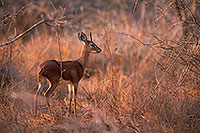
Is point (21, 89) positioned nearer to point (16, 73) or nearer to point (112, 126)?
point (16, 73)

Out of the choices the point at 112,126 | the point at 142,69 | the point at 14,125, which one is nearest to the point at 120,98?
the point at 112,126

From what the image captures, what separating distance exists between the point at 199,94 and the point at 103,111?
1.38 m

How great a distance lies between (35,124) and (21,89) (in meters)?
1.06

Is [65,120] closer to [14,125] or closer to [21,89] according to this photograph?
[14,125]

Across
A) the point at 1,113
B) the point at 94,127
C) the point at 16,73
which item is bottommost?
the point at 94,127

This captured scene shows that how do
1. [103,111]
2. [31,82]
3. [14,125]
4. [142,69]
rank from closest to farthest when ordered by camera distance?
[14,125], [103,111], [31,82], [142,69]

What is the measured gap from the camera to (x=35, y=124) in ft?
11.1

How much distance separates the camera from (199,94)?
3803 millimetres

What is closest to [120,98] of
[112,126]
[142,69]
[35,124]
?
[112,126]

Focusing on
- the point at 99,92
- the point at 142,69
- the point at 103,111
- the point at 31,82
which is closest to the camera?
the point at 103,111

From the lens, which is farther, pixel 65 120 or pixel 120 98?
pixel 120 98

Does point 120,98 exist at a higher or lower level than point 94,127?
higher

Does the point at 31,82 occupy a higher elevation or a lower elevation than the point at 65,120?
higher

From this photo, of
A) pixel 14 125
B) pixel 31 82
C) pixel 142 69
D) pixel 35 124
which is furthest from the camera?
pixel 142 69
